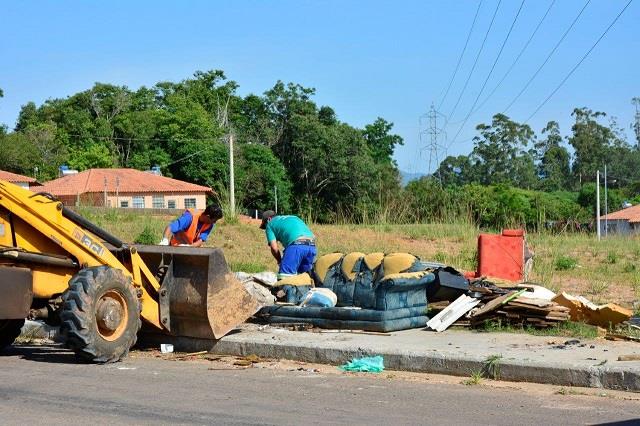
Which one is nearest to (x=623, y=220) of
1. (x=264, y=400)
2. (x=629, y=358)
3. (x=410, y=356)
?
(x=629, y=358)

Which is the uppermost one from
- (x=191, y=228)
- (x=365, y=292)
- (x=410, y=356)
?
(x=191, y=228)

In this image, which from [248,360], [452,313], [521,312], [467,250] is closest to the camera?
[248,360]

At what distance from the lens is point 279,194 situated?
69.8m

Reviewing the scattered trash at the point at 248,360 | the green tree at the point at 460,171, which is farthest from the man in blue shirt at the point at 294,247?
the green tree at the point at 460,171

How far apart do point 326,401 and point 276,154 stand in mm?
69196

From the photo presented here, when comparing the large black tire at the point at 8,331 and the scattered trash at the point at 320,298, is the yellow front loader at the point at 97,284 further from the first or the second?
the scattered trash at the point at 320,298

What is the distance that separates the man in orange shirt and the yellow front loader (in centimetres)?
158

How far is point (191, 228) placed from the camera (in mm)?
13336

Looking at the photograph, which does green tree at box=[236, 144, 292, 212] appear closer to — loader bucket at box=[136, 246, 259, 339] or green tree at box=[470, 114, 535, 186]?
green tree at box=[470, 114, 535, 186]

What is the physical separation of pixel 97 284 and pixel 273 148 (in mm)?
67918

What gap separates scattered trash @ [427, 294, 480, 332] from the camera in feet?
37.7

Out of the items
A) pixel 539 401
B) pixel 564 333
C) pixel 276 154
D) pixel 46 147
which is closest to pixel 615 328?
pixel 564 333

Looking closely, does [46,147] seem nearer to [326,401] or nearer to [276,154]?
[276,154]

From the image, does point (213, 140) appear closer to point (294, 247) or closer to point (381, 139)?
point (381, 139)
